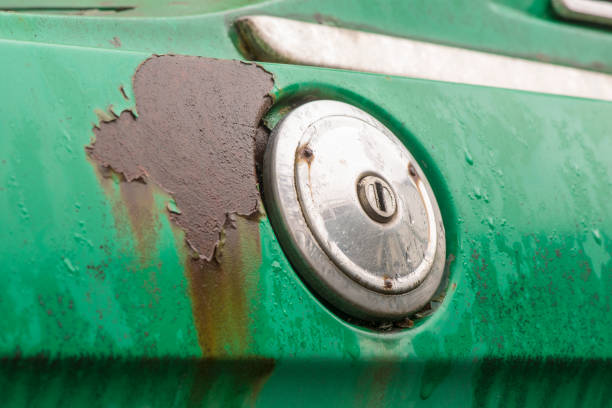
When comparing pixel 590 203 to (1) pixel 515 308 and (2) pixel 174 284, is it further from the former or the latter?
(2) pixel 174 284

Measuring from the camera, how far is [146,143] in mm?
833

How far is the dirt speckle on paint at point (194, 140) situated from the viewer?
2.69 feet

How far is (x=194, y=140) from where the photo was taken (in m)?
0.87

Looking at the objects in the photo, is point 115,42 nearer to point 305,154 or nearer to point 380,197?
point 305,154

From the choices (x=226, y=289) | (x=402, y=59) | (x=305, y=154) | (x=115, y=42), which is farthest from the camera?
(x=402, y=59)

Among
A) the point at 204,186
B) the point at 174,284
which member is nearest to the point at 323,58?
the point at 204,186

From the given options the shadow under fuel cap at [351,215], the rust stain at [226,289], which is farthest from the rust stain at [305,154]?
the rust stain at [226,289]

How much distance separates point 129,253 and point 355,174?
309 mm

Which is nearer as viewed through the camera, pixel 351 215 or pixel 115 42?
pixel 351 215

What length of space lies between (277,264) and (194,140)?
177mm

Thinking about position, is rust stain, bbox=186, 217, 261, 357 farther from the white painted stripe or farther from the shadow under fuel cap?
the white painted stripe

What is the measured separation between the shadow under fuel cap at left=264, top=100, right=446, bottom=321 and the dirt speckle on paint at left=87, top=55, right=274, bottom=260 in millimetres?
41

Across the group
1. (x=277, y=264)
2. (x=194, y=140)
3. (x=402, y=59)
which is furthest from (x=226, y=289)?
(x=402, y=59)

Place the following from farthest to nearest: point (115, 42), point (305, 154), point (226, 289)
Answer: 1. point (115, 42)
2. point (305, 154)
3. point (226, 289)
